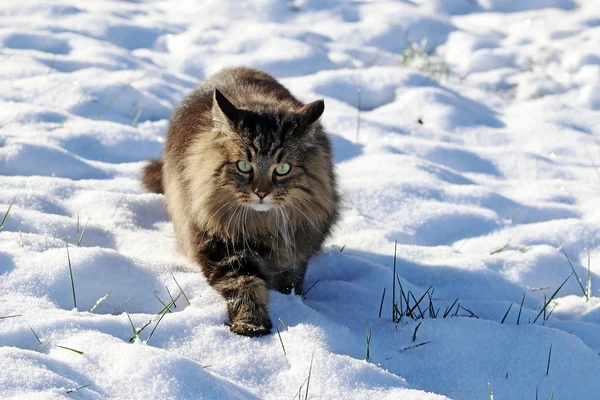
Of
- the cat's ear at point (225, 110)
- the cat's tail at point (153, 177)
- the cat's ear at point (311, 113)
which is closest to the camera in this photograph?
the cat's ear at point (225, 110)

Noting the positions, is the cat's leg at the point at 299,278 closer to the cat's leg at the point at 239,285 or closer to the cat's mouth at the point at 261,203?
the cat's leg at the point at 239,285

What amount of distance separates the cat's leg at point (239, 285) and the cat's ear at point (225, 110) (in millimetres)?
529

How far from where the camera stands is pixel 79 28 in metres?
5.75

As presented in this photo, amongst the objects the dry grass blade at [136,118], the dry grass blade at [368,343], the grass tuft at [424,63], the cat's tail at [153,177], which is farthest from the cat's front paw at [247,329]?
the grass tuft at [424,63]

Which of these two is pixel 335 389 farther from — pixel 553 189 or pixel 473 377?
pixel 553 189

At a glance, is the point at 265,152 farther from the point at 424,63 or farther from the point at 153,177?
the point at 424,63

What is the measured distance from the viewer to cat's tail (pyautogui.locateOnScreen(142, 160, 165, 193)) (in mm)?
3777

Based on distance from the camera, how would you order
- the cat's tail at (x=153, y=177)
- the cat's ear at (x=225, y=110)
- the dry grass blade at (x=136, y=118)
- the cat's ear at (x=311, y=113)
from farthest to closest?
1. the dry grass blade at (x=136, y=118)
2. the cat's tail at (x=153, y=177)
3. the cat's ear at (x=311, y=113)
4. the cat's ear at (x=225, y=110)

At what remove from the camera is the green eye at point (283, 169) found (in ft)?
9.10

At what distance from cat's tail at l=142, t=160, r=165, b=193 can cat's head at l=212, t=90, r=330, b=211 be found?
996 mm

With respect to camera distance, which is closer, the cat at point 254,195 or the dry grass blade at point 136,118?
the cat at point 254,195

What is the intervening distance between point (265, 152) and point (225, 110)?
0.23 metres

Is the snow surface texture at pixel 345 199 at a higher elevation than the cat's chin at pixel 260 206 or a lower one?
lower

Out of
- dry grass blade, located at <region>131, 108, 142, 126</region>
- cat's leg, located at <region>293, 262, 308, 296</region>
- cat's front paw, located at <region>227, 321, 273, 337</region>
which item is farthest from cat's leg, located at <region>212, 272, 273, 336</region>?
dry grass blade, located at <region>131, 108, 142, 126</region>
